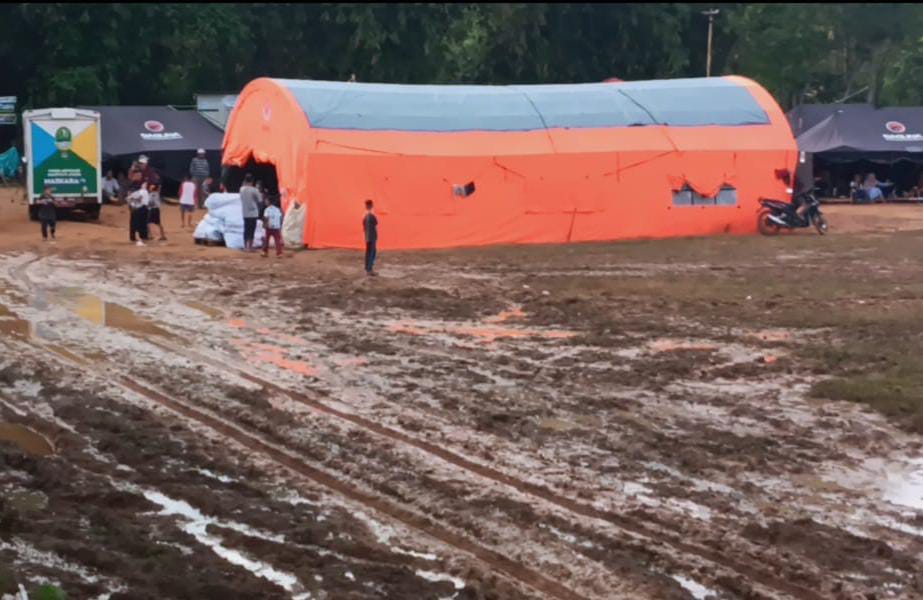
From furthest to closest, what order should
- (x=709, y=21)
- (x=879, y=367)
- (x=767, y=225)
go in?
1. (x=709, y=21)
2. (x=767, y=225)
3. (x=879, y=367)

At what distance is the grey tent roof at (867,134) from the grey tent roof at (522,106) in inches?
357

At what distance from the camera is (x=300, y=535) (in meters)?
8.22

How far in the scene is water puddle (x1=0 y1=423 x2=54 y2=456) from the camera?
1039 cm

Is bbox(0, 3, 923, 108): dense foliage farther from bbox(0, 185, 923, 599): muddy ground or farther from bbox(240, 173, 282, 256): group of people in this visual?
bbox(0, 185, 923, 599): muddy ground

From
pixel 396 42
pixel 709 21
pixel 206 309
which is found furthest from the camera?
pixel 709 21

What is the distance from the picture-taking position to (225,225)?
27.0 m

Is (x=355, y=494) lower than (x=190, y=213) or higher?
lower

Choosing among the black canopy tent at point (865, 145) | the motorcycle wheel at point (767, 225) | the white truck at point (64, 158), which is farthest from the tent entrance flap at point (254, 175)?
the black canopy tent at point (865, 145)

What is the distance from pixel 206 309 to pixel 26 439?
734 centimetres

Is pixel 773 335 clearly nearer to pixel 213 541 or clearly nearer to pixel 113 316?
pixel 113 316

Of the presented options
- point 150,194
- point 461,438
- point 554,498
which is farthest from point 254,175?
point 554,498

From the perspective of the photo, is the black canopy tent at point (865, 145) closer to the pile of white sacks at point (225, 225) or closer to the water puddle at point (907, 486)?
the pile of white sacks at point (225, 225)

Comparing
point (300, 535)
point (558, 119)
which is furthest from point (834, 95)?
point (300, 535)

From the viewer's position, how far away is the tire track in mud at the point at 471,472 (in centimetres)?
769
